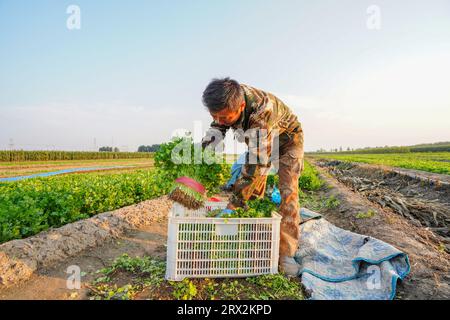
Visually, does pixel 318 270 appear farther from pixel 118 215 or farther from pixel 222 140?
pixel 118 215

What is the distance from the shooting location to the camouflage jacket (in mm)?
3002

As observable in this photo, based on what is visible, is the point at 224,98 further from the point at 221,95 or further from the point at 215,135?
the point at 215,135

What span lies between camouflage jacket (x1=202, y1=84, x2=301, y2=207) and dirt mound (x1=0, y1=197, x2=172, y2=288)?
206cm

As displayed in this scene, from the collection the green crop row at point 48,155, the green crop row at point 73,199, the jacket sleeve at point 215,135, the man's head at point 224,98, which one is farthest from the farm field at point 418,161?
the green crop row at point 48,155

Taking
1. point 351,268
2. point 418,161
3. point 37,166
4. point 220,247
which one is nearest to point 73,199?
point 220,247

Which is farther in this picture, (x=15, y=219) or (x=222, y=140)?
(x=15, y=219)

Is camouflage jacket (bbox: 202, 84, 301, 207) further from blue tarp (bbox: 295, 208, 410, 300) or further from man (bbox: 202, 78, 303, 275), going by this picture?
blue tarp (bbox: 295, 208, 410, 300)

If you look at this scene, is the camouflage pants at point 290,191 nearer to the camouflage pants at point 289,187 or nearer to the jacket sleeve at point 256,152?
the camouflage pants at point 289,187

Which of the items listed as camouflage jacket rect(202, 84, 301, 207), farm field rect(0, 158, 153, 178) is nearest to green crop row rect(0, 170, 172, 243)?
camouflage jacket rect(202, 84, 301, 207)

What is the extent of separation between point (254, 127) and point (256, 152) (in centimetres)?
27

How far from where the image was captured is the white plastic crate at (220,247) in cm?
273
